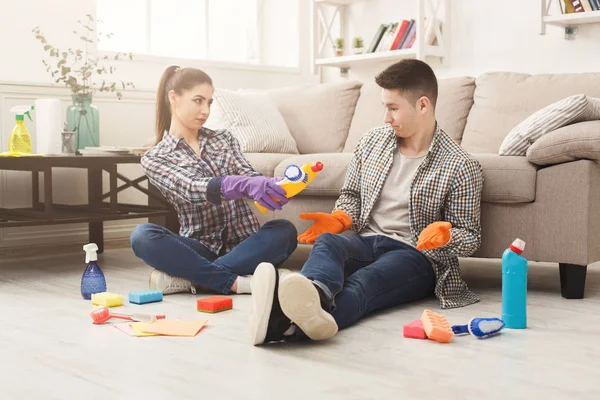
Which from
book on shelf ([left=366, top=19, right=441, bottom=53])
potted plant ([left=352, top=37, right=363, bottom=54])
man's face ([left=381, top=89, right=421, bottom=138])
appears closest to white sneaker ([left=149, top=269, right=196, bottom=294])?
man's face ([left=381, top=89, right=421, bottom=138])

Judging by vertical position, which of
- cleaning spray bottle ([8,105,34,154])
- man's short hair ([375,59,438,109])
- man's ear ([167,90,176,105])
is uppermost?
man's short hair ([375,59,438,109])

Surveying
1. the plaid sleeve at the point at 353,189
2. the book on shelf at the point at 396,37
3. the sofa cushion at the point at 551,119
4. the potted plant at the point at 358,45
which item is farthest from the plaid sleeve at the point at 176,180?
the potted plant at the point at 358,45

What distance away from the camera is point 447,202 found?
7.89ft

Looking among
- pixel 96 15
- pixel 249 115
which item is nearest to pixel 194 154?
pixel 249 115

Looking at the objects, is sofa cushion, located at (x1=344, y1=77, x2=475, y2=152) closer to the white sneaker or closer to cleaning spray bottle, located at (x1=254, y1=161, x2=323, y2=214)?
cleaning spray bottle, located at (x1=254, y1=161, x2=323, y2=214)

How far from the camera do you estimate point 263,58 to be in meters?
5.02

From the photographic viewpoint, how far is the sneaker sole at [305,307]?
5.65ft

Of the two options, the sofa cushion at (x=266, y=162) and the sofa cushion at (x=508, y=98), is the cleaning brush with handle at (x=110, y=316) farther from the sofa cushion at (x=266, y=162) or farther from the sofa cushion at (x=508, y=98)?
the sofa cushion at (x=508, y=98)

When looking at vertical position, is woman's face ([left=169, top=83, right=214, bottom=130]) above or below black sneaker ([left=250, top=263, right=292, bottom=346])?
above

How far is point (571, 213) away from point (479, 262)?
0.98 meters

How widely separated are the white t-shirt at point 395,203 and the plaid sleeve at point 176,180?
54 centimetres

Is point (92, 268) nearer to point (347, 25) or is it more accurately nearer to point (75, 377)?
point (75, 377)

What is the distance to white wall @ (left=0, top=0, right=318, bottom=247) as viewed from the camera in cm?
362

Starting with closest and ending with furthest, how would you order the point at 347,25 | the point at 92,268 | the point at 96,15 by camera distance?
A: the point at 92,268 → the point at 96,15 → the point at 347,25
